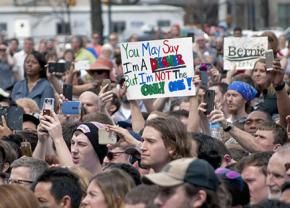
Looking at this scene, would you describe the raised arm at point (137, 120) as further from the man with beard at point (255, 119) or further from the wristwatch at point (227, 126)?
the wristwatch at point (227, 126)

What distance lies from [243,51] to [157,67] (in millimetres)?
4012

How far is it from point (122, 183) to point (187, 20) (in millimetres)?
47146

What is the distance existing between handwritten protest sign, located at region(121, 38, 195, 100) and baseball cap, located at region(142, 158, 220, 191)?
5127 millimetres

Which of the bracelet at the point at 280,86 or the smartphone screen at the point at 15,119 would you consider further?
the smartphone screen at the point at 15,119

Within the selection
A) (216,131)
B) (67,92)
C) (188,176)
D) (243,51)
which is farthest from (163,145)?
(243,51)

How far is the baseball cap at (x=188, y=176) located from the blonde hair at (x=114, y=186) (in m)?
1.26

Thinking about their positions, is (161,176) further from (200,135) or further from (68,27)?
(68,27)

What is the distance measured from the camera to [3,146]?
34.5 ft

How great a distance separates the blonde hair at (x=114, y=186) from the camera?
819 cm

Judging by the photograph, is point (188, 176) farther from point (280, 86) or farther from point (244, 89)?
point (244, 89)

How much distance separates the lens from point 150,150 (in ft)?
29.4

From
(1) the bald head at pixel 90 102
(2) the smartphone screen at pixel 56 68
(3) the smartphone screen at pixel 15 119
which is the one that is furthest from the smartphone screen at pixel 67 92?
(2) the smartphone screen at pixel 56 68

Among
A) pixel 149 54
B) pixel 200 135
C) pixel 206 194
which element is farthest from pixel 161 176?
pixel 149 54

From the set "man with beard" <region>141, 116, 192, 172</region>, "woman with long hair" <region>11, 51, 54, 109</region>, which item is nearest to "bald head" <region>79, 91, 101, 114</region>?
"woman with long hair" <region>11, 51, 54, 109</region>
